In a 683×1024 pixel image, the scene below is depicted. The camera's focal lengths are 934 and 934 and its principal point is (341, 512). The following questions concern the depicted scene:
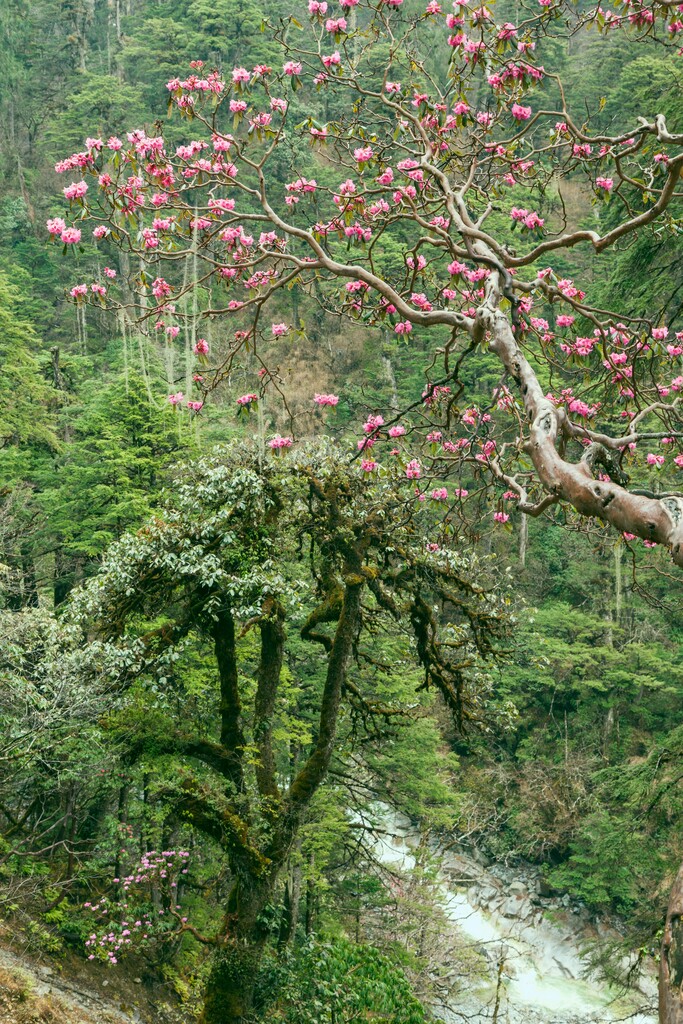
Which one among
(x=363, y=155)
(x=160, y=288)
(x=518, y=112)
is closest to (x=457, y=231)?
(x=363, y=155)

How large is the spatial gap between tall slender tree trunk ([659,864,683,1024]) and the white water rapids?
11198 mm

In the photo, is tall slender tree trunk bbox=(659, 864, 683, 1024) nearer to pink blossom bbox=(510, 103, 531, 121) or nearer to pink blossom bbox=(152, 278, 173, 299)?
pink blossom bbox=(152, 278, 173, 299)

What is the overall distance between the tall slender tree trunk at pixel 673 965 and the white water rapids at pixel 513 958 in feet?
36.7

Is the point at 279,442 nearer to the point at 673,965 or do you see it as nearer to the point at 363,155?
the point at 363,155

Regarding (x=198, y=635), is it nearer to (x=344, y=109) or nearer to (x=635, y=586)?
(x=635, y=586)

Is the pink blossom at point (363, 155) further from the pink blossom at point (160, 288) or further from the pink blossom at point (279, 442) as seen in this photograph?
the pink blossom at point (279, 442)

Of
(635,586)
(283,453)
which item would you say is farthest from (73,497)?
(635,586)

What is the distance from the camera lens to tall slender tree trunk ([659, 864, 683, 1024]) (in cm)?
282

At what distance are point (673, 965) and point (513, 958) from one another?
51.6 ft

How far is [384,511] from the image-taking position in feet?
28.8

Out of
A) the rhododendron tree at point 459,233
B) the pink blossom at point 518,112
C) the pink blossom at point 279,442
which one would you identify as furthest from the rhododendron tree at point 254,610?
the pink blossom at point 518,112

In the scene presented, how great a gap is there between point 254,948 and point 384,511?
4044mm

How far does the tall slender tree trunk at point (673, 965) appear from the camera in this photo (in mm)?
2824

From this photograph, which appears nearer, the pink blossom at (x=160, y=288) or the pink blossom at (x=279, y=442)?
the pink blossom at (x=160, y=288)
